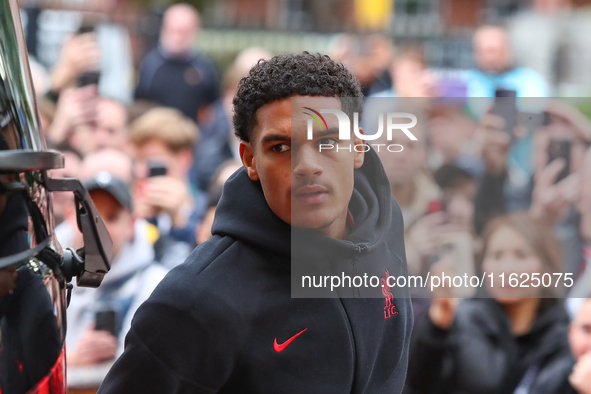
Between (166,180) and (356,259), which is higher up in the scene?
(356,259)

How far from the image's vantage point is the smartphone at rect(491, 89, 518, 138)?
3.13 metres

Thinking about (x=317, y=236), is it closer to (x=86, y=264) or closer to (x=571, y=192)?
(x=86, y=264)

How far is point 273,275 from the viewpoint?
169 cm

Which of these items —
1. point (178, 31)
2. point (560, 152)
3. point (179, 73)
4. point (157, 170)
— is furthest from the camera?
point (178, 31)

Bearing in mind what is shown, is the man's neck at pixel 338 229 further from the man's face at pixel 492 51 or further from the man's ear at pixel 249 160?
the man's face at pixel 492 51

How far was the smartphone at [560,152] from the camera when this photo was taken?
323 centimetres

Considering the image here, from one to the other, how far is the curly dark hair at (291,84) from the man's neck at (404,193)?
0.58 meters

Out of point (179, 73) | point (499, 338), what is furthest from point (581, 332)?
point (179, 73)

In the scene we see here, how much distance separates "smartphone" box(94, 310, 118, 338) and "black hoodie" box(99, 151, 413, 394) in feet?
4.71

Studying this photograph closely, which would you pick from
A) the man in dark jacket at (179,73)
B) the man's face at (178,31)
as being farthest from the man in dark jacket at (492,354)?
the man's face at (178,31)

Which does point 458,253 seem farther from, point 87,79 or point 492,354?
point 87,79

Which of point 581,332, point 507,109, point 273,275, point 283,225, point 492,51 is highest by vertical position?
point 492,51

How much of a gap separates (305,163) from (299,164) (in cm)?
1

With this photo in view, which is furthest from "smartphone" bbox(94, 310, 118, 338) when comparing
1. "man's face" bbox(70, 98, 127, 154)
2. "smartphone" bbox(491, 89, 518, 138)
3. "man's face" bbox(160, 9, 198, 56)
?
"man's face" bbox(160, 9, 198, 56)
